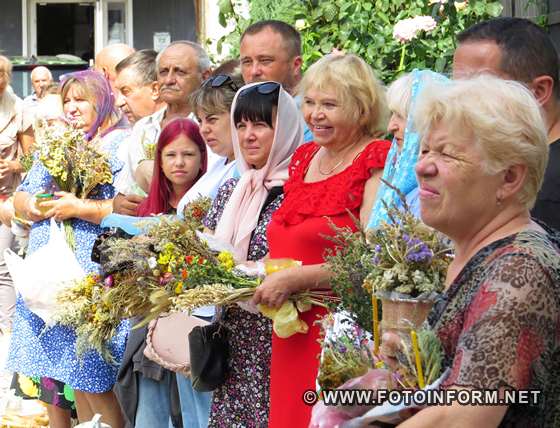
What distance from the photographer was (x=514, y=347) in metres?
2.29

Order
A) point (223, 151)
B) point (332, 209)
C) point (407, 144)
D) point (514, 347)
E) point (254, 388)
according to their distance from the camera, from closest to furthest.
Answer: point (514, 347)
point (407, 144)
point (332, 209)
point (254, 388)
point (223, 151)

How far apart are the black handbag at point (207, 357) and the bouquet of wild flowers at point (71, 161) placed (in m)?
1.78

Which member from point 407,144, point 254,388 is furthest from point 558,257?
point 254,388

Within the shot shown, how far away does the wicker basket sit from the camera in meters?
2.72

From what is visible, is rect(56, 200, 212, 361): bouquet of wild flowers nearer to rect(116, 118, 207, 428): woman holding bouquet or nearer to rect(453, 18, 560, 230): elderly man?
rect(116, 118, 207, 428): woman holding bouquet

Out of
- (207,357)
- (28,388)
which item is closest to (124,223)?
(207,357)

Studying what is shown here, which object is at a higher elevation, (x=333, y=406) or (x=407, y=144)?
(x=407, y=144)

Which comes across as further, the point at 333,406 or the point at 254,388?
the point at 254,388

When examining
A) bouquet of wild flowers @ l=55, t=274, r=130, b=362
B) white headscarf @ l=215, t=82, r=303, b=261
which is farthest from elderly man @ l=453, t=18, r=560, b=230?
bouquet of wild flowers @ l=55, t=274, r=130, b=362

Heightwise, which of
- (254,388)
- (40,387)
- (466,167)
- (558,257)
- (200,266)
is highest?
(466,167)

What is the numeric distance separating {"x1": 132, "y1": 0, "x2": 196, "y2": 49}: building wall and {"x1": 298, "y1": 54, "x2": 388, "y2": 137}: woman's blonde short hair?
1274cm

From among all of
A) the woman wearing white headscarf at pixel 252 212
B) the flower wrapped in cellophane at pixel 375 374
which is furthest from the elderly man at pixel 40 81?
the flower wrapped in cellophane at pixel 375 374

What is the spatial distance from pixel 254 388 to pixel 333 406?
6.91ft

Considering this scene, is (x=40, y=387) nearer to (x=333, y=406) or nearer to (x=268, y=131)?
(x=268, y=131)
